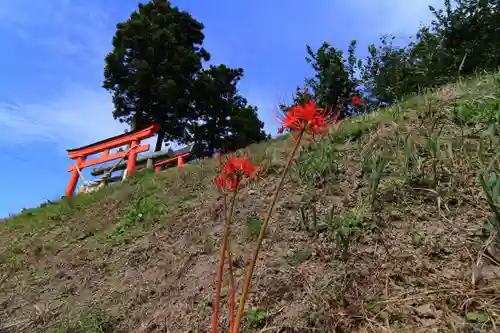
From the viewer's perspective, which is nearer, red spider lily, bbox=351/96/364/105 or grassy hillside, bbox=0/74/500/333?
grassy hillside, bbox=0/74/500/333

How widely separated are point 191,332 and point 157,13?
23.3 m

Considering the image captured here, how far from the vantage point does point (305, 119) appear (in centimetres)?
174

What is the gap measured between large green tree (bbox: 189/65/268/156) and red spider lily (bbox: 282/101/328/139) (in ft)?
68.8

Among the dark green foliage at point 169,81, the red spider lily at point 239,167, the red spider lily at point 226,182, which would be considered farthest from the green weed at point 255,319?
the dark green foliage at point 169,81

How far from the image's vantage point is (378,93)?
18641mm

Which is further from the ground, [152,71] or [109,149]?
Answer: [152,71]

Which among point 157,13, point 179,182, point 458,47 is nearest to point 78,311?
point 179,182

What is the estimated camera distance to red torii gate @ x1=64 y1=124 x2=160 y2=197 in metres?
11.3

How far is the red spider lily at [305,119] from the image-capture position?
173 cm

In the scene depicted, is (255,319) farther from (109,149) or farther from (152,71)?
(152,71)

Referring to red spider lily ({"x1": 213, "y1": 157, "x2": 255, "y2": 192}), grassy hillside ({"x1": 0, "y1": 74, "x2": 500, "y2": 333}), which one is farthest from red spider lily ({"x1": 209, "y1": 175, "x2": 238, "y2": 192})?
grassy hillside ({"x1": 0, "y1": 74, "x2": 500, "y2": 333})

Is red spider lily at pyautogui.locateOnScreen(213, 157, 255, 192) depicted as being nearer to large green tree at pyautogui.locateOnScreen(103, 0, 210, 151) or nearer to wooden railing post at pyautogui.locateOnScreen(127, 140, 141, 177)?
wooden railing post at pyautogui.locateOnScreen(127, 140, 141, 177)

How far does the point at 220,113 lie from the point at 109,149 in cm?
1181

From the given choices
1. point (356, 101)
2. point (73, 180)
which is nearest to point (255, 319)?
point (356, 101)
